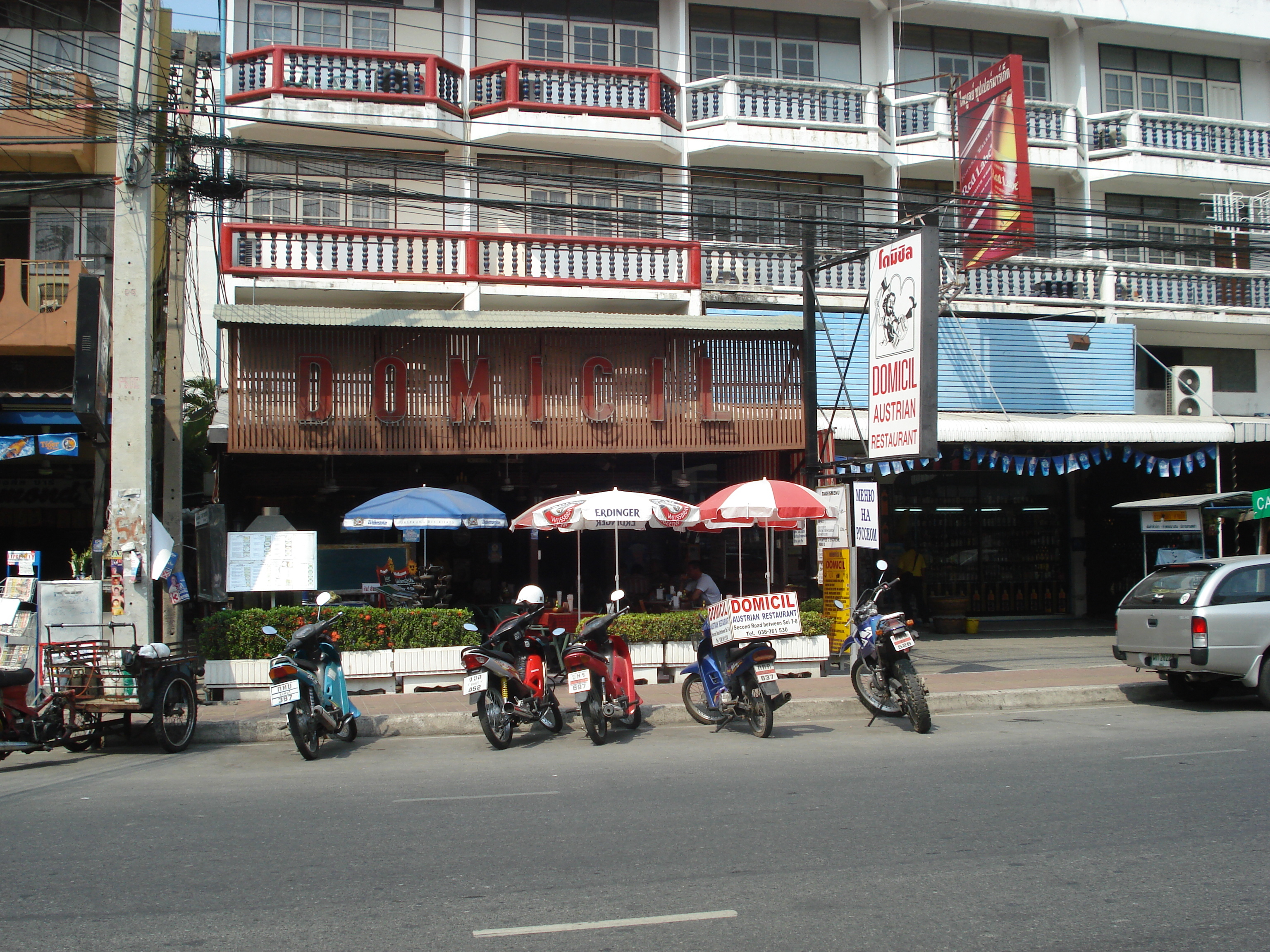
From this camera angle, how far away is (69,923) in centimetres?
467

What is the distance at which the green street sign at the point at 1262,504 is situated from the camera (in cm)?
1444

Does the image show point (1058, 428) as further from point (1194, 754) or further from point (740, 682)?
point (740, 682)

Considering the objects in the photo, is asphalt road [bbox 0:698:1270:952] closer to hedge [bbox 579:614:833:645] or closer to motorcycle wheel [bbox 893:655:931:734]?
motorcycle wheel [bbox 893:655:931:734]

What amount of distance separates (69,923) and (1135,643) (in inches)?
419

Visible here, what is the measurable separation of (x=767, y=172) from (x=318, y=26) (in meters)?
8.43

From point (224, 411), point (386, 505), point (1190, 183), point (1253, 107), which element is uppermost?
point (1253, 107)

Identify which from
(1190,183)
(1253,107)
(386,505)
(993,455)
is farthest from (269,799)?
(1253,107)

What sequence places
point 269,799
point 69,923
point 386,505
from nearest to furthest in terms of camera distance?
point 69,923, point 269,799, point 386,505

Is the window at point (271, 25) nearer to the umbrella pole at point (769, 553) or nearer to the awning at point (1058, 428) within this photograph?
the awning at point (1058, 428)

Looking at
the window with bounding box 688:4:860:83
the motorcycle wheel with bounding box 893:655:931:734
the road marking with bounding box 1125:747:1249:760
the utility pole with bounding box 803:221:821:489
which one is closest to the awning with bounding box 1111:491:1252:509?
the utility pole with bounding box 803:221:821:489

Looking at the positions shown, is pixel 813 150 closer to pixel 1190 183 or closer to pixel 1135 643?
pixel 1190 183

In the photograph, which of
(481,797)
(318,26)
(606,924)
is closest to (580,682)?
(481,797)

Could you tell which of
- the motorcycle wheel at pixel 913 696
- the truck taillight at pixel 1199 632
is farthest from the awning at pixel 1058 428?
the motorcycle wheel at pixel 913 696

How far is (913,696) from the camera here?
970cm
